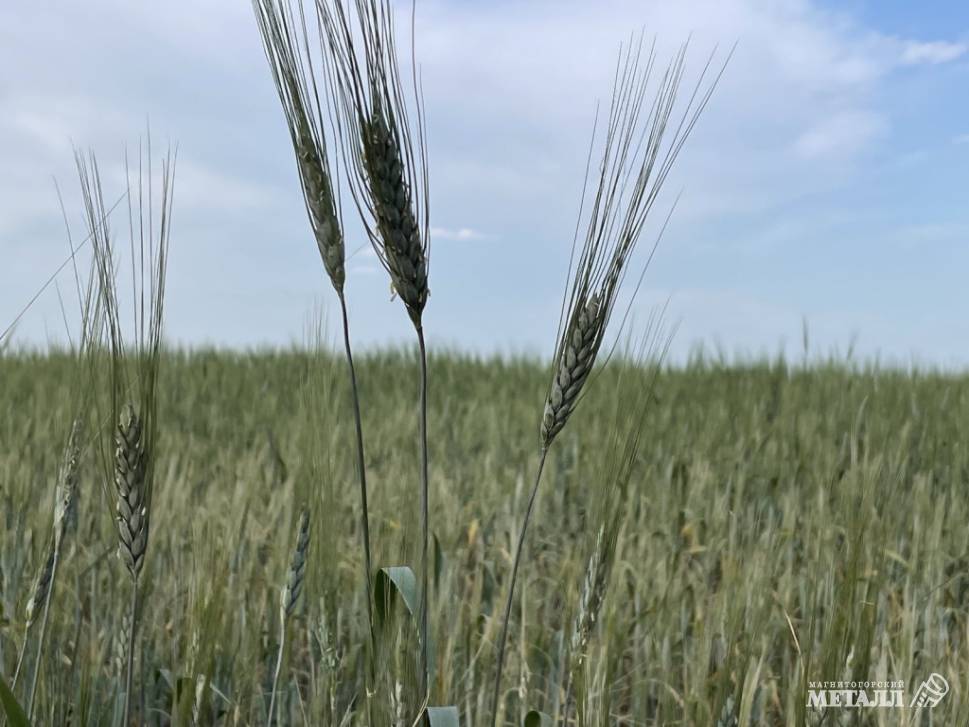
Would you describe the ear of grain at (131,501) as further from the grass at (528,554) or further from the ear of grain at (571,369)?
the ear of grain at (571,369)

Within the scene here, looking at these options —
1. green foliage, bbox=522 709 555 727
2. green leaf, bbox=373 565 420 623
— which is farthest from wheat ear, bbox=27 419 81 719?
green foliage, bbox=522 709 555 727

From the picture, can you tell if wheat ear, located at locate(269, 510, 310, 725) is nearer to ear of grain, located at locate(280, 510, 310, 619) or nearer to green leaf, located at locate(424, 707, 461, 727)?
ear of grain, located at locate(280, 510, 310, 619)

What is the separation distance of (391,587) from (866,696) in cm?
98

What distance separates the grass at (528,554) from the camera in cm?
155

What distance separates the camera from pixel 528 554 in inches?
112

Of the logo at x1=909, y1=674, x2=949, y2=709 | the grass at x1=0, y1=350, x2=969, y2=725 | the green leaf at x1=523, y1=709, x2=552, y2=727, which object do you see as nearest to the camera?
the green leaf at x1=523, y1=709, x2=552, y2=727

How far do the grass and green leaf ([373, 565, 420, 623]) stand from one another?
0.04 metres

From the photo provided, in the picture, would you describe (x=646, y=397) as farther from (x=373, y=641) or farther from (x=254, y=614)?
(x=254, y=614)

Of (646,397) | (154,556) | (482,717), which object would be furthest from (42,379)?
(646,397)

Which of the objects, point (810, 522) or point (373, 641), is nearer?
A: point (373, 641)

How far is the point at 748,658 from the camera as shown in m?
1.64

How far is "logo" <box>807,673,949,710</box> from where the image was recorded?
1.69m

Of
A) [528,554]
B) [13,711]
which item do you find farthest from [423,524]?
[528,554]

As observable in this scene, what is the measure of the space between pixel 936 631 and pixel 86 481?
9.62 ft
